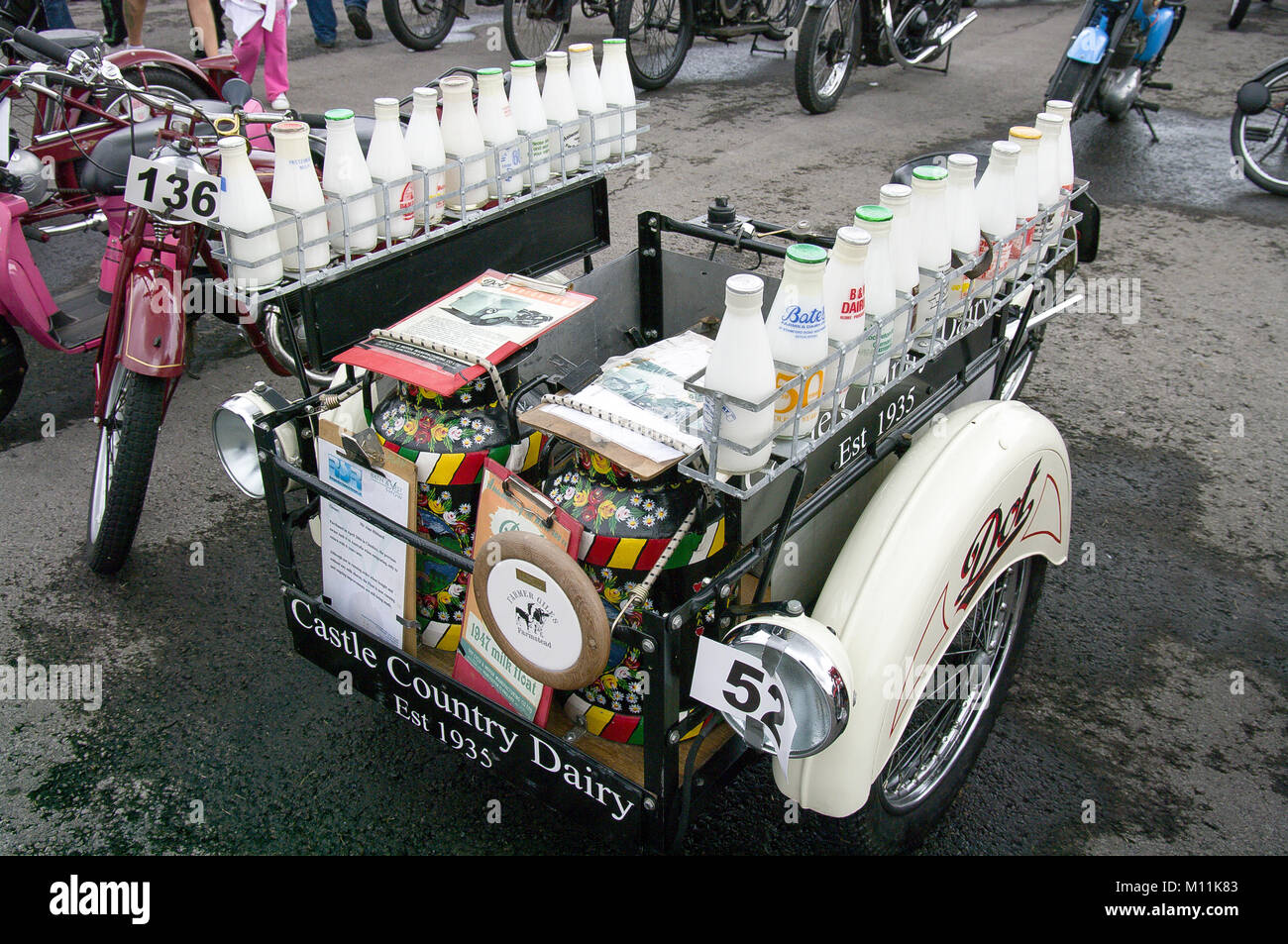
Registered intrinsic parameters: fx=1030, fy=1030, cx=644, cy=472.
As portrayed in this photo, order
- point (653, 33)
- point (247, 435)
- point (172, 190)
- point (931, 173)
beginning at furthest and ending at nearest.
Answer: point (653, 33), point (172, 190), point (247, 435), point (931, 173)

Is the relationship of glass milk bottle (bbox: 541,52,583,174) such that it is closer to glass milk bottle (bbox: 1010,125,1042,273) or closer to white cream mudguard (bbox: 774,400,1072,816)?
glass milk bottle (bbox: 1010,125,1042,273)

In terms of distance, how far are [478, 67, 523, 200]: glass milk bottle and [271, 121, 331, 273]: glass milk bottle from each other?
0.55m

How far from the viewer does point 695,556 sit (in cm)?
203

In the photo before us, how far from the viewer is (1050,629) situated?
3.29 m

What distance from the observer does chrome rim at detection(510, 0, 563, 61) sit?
881cm

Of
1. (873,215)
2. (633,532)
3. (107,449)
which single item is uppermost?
(873,215)

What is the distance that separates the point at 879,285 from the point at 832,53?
685 cm

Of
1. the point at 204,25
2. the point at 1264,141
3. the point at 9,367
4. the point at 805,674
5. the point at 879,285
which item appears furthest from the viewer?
the point at 204,25

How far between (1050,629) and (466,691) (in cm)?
202

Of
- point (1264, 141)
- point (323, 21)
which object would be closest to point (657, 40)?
point (323, 21)

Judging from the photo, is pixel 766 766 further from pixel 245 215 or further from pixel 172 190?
pixel 172 190

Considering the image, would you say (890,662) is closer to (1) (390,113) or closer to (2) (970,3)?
(1) (390,113)

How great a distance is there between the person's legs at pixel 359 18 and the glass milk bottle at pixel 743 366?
29.2 feet

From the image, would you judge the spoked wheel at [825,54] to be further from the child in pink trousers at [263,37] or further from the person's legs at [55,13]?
the person's legs at [55,13]
